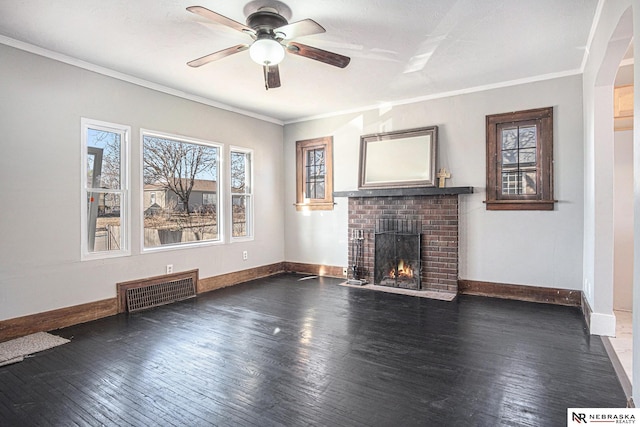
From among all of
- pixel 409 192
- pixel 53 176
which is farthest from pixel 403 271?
pixel 53 176

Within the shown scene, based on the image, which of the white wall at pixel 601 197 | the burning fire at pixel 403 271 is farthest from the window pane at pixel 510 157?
the burning fire at pixel 403 271

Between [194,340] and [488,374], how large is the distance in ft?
8.50

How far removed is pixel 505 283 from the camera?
4.96m

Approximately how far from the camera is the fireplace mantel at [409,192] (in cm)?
513

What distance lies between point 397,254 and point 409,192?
1.02 metres

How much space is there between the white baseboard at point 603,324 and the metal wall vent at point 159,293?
484cm

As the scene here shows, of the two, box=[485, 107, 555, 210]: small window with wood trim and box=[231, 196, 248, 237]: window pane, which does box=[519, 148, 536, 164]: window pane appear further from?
box=[231, 196, 248, 237]: window pane

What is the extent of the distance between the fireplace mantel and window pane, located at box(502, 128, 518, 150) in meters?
0.74

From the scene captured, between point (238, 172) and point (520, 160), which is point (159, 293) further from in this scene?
point (520, 160)

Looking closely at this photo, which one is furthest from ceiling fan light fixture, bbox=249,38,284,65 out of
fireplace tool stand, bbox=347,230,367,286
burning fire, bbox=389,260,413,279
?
burning fire, bbox=389,260,413,279

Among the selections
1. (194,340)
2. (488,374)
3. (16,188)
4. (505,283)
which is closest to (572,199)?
(505,283)

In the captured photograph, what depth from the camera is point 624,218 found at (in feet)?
13.9

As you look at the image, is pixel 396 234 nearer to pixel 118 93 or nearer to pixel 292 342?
pixel 292 342

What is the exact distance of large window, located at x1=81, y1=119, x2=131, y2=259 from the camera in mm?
4133
